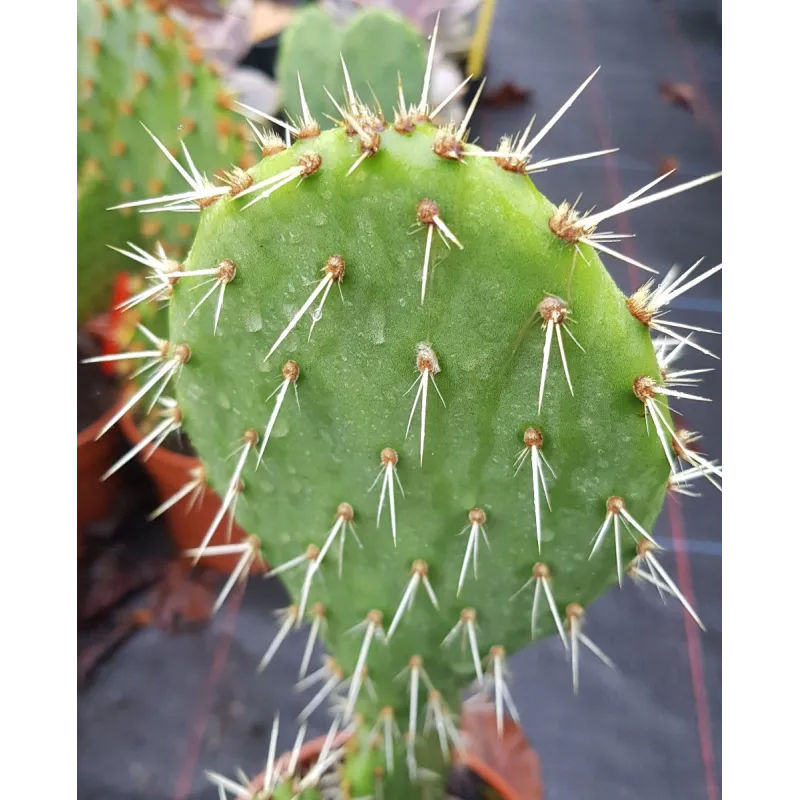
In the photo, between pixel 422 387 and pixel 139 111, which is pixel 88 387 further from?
pixel 422 387

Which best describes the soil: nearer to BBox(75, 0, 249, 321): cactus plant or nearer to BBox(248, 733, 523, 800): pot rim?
BBox(75, 0, 249, 321): cactus plant

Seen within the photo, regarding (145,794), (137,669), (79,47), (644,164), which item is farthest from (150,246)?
(644,164)

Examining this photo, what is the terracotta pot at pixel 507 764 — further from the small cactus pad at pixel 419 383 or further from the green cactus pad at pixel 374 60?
the green cactus pad at pixel 374 60

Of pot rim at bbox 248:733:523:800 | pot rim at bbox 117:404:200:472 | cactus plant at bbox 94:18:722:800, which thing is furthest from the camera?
pot rim at bbox 117:404:200:472

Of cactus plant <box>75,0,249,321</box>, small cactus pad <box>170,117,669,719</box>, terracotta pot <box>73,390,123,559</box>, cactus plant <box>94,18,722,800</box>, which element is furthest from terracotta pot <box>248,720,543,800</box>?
cactus plant <box>75,0,249,321</box>

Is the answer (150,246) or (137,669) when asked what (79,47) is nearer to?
(150,246)

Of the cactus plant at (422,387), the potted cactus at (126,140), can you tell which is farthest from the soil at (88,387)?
the cactus plant at (422,387)

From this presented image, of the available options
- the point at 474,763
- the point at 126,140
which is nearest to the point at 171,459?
the point at 126,140
